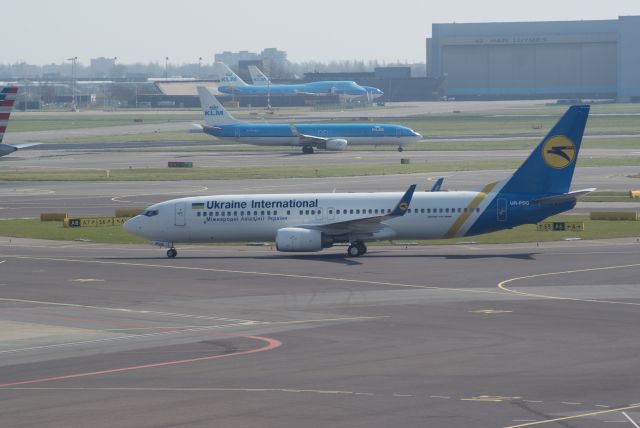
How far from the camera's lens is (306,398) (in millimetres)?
29562

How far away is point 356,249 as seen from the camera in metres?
63.4

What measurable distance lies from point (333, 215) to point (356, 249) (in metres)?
2.14

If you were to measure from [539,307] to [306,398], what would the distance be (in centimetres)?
1810

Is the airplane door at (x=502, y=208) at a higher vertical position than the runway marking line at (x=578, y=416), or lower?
higher

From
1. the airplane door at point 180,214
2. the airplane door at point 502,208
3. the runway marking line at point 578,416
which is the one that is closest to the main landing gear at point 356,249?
the airplane door at point 502,208

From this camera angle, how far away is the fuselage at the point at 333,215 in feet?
205

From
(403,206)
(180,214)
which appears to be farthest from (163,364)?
(180,214)

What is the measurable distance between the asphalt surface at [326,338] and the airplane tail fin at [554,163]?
3.48 m

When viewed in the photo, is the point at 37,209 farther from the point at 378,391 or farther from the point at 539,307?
the point at 378,391

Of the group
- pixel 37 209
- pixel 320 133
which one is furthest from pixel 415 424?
pixel 320 133

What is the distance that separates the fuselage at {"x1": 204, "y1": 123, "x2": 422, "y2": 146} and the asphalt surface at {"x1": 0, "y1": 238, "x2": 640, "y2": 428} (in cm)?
8445

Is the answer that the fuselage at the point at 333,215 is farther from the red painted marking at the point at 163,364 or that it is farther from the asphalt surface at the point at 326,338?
the red painted marking at the point at 163,364

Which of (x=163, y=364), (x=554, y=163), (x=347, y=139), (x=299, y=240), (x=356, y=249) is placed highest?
(x=554, y=163)

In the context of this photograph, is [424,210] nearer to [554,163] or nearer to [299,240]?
[299,240]
